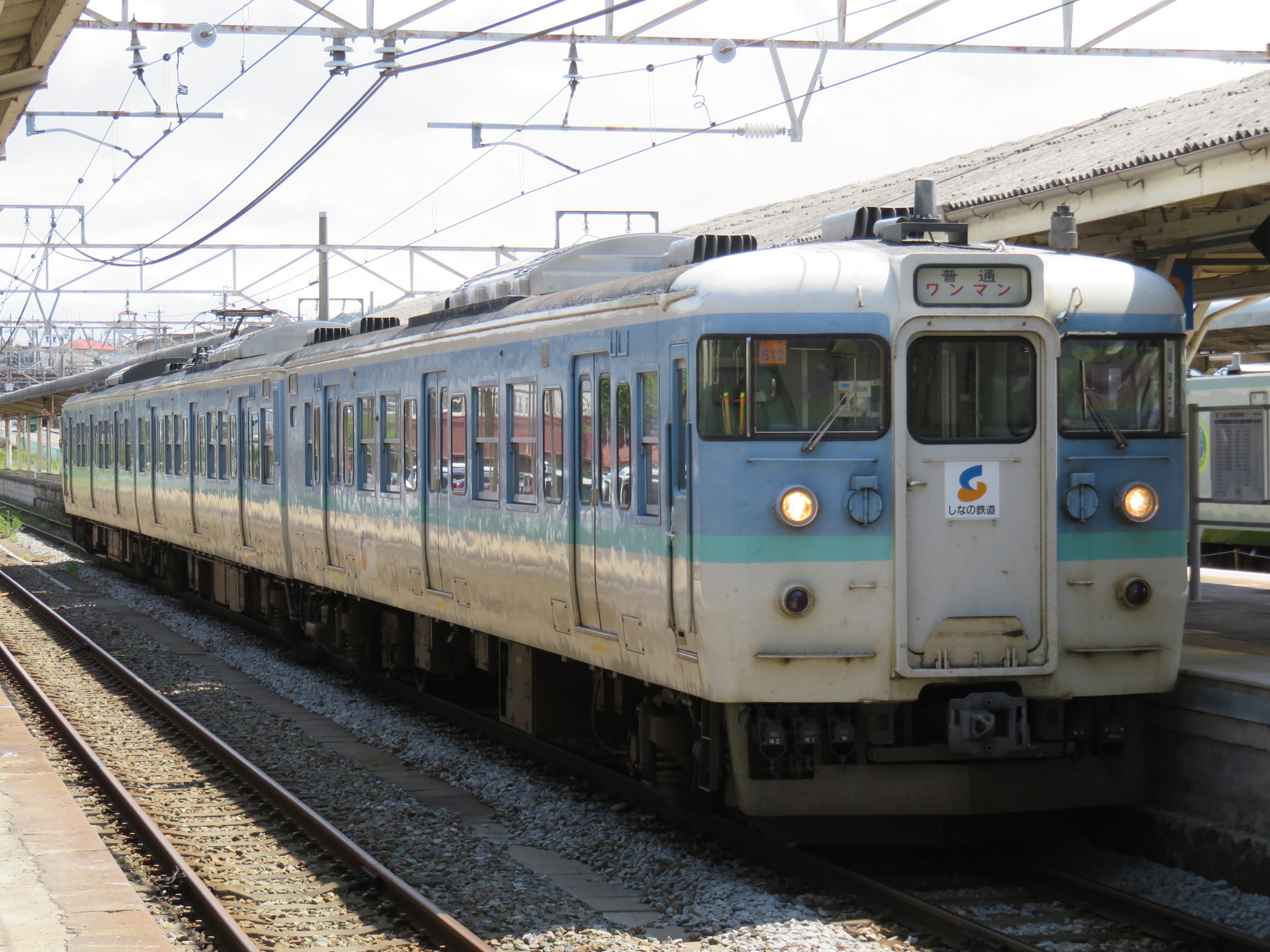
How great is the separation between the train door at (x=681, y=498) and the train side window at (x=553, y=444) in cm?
153

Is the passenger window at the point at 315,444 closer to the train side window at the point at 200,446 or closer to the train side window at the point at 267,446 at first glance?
the train side window at the point at 267,446

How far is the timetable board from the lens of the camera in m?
11.3

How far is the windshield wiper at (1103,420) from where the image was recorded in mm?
7555

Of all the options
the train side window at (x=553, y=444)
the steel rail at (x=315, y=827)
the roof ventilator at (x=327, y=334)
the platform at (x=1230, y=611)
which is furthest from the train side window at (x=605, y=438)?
the roof ventilator at (x=327, y=334)

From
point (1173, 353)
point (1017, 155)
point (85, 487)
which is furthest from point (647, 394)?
Result: point (85, 487)

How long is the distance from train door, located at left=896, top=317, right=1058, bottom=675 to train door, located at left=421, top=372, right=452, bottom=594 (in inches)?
164

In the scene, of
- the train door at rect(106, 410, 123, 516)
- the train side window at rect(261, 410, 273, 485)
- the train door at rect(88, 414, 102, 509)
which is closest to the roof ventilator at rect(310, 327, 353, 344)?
the train side window at rect(261, 410, 273, 485)

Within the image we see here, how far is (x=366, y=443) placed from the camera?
12.9m

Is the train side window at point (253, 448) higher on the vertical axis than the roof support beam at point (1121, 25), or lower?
lower

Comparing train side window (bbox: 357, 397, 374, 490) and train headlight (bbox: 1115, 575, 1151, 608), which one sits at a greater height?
train side window (bbox: 357, 397, 374, 490)

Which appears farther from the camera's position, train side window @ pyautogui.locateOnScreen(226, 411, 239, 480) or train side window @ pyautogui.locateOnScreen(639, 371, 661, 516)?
train side window @ pyautogui.locateOnScreen(226, 411, 239, 480)

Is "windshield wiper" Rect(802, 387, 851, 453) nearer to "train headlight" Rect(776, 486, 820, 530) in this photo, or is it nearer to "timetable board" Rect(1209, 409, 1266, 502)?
"train headlight" Rect(776, 486, 820, 530)

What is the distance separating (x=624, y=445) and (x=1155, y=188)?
375 centimetres

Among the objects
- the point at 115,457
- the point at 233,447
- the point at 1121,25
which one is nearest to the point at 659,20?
the point at 1121,25
